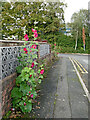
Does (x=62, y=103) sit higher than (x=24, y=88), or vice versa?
(x=24, y=88)

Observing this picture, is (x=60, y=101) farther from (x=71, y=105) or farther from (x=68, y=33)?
(x=68, y=33)

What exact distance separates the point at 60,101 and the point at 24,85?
115cm

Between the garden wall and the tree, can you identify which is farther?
the tree

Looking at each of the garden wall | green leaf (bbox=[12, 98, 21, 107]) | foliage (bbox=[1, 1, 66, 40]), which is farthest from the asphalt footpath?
foliage (bbox=[1, 1, 66, 40])

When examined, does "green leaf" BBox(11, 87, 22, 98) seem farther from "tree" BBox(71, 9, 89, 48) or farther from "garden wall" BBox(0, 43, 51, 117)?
"tree" BBox(71, 9, 89, 48)

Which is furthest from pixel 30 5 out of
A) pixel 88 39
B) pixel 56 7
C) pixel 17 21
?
pixel 88 39

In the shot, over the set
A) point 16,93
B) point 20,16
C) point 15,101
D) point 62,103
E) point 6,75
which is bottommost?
point 62,103

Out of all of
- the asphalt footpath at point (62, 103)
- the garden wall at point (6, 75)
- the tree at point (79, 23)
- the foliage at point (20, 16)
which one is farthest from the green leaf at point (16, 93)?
the tree at point (79, 23)

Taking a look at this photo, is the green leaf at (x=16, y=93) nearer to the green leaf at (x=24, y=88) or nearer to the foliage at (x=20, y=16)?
the green leaf at (x=24, y=88)

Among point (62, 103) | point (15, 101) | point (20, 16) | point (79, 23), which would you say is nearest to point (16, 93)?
point (15, 101)

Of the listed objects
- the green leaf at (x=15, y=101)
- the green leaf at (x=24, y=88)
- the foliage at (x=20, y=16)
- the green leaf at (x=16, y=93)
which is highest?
the foliage at (x=20, y=16)

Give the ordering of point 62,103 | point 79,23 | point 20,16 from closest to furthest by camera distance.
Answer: point 62,103, point 20,16, point 79,23

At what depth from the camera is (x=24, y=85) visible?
8.33 ft

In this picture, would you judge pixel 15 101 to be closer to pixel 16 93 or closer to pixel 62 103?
pixel 16 93
